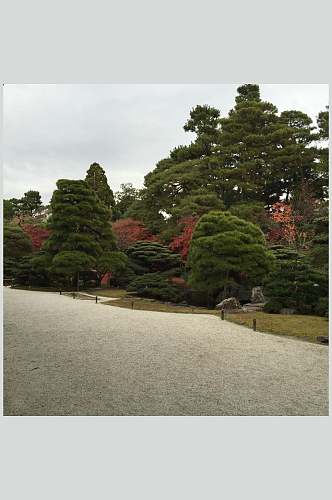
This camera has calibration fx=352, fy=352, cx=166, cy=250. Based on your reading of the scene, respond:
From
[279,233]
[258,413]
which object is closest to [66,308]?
[258,413]

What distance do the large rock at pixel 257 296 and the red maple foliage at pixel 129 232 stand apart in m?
5.03

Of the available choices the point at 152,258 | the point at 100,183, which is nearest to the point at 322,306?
the point at 152,258

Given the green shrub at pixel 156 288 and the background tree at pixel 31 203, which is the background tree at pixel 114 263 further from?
the background tree at pixel 31 203

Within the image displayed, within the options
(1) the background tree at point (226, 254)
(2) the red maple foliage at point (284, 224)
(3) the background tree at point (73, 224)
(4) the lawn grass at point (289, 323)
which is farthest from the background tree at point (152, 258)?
(4) the lawn grass at point (289, 323)

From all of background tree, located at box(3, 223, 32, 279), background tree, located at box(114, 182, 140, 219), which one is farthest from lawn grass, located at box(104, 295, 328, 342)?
background tree, located at box(114, 182, 140, 219)

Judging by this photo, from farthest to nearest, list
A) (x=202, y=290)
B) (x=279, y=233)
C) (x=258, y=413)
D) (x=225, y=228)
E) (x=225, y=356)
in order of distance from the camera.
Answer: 1. (x=279, y=233)
2. (x=202, y=290)
3. (x=225, y=228)
4. (x=225, y=356)
5. (x=258, y=413)

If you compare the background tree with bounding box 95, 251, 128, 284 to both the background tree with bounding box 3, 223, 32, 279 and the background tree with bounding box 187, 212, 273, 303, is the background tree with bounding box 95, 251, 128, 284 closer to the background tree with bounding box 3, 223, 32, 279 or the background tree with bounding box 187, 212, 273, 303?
the background tree with bounding box 3, 223, 32, 279

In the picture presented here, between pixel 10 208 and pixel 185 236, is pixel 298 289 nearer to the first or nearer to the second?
pixel 185 236

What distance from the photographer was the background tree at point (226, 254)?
891cm

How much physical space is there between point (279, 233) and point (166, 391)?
9208 mm

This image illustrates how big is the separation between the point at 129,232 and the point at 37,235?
12.0 feet

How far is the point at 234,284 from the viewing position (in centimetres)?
962

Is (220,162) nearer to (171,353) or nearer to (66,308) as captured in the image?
(66,308)

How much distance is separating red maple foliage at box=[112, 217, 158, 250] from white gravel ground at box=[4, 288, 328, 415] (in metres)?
7.02
